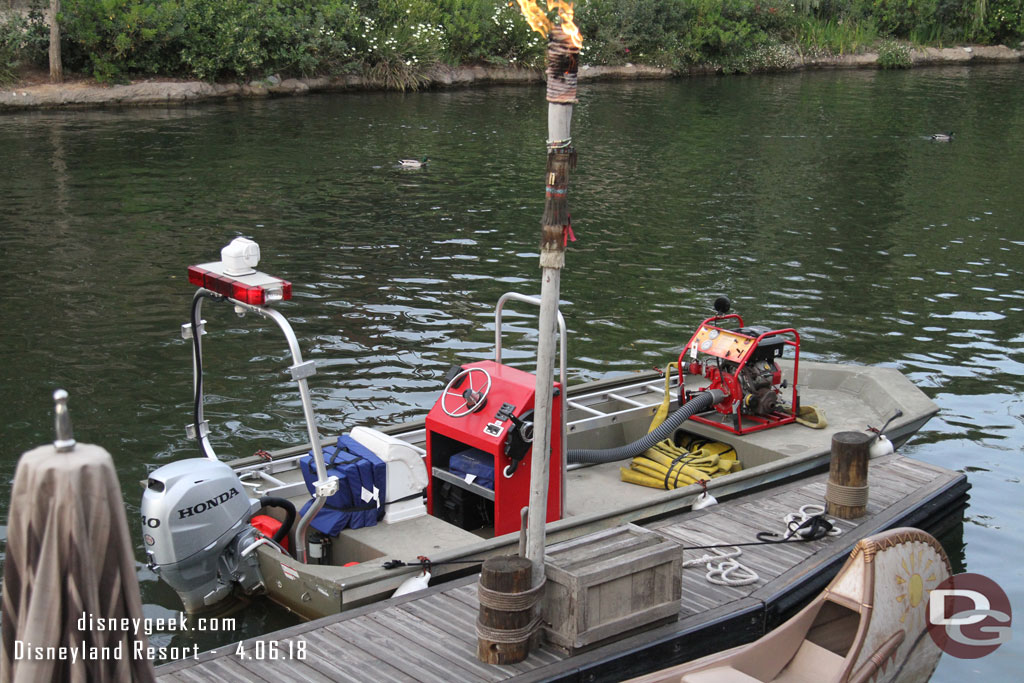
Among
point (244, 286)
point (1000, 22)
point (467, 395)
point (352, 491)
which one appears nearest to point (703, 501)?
point (467, 395)

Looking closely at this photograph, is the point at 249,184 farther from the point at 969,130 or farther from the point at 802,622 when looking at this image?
the point at 969,130

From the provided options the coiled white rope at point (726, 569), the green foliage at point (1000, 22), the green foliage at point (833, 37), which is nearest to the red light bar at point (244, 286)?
the coiled white rope at point (726, 569)

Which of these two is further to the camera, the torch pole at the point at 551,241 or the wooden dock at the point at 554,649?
the wooden dock at the point at 554,649

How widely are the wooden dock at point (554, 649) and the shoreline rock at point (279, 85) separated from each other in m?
28.0

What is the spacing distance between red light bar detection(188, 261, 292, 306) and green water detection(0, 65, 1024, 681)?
8.18 ft

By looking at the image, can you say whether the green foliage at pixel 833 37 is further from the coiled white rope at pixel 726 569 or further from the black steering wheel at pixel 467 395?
the coiled white rope at pixel 726 569

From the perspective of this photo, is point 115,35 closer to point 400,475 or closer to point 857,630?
point 400,475

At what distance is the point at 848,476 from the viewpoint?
341 inches

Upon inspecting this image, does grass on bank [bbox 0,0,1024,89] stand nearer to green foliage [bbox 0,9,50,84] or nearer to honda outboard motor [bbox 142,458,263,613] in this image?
green foliage [bbox 0,9,50,84]

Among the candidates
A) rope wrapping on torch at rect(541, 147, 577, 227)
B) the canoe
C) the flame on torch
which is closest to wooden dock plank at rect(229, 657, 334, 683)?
the canoe

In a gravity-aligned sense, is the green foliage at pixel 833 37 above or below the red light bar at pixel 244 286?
above

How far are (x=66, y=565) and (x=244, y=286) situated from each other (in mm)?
3304

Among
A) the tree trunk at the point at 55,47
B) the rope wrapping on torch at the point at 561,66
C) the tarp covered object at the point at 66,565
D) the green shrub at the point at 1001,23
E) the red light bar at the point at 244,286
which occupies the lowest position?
the tarp covered object at the point at 66,565

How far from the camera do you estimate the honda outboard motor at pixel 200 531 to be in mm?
7012
